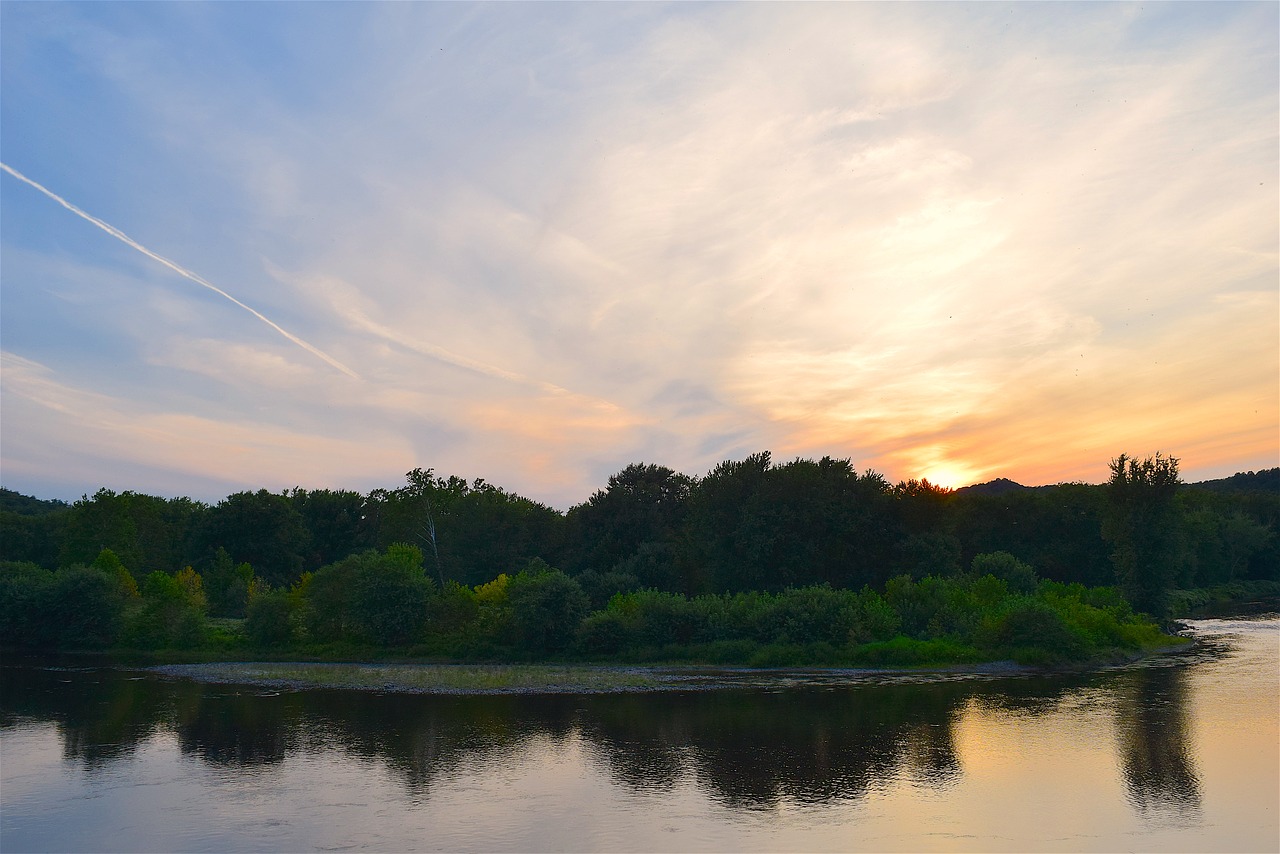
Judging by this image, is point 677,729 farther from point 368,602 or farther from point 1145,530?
point 1145,530

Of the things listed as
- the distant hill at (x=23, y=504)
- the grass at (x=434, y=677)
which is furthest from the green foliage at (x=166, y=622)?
the distant hill at (x=23, y=504)

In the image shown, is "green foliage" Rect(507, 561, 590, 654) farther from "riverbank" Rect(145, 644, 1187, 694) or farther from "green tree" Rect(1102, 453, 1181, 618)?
"green tree" Rect(1102, 453, 1181, 618)

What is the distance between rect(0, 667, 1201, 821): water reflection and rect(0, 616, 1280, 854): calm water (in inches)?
5.1

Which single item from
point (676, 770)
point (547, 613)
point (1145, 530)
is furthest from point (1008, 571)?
point (676, 770)

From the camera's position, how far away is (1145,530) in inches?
2516

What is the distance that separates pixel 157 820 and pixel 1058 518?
81.2 m

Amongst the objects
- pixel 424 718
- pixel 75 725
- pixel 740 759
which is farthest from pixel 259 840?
pixel 75 725

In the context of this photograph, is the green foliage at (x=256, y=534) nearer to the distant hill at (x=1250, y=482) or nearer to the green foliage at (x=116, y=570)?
the green foliage at (x=116, y=570)

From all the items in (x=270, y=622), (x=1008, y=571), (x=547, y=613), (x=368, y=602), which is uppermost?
(x=1008, y=571)

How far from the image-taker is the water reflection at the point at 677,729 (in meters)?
21.0

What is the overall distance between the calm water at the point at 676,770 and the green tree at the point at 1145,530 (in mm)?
28874

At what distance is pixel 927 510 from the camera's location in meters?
61.5

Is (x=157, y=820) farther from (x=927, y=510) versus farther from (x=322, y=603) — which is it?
(x=927, y=510)

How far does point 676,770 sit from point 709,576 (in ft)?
133
